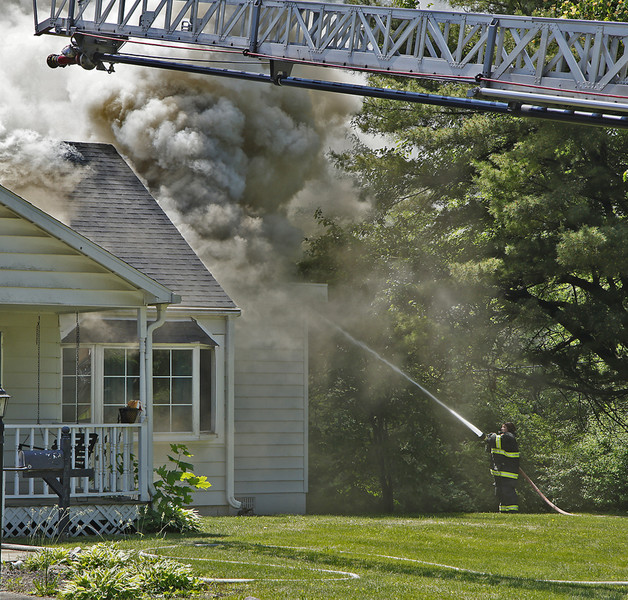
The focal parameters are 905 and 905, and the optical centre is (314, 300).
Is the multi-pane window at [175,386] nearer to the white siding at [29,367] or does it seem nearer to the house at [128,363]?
the house at [128,363]

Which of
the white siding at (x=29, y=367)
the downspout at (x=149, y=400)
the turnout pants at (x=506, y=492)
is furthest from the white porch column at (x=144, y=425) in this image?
the turnout pants at (x=506, y=492)

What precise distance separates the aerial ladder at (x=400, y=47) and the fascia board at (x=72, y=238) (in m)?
1.77

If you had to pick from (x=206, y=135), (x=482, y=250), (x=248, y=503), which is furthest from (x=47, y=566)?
(x=206, y=135)

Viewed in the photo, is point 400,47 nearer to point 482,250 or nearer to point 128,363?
point 128,363

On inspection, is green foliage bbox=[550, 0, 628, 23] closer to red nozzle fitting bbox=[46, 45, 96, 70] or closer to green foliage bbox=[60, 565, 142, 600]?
red nozzle fitting bbox=[46, 45, 96, 70]

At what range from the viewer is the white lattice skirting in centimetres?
1076

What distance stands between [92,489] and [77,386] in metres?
2.73

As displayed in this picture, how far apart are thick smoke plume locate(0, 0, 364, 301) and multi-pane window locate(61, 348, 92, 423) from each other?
3357 millimetres

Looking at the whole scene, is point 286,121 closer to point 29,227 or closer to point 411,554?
point 29,227

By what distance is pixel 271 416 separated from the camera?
1606 centimetres

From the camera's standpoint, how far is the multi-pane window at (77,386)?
14.0 meters

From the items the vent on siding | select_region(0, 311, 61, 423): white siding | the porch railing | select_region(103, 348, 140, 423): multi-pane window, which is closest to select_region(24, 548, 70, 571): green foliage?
the porch railing

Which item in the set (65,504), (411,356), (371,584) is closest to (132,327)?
(65,504)

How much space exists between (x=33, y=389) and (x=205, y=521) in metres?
3.19
